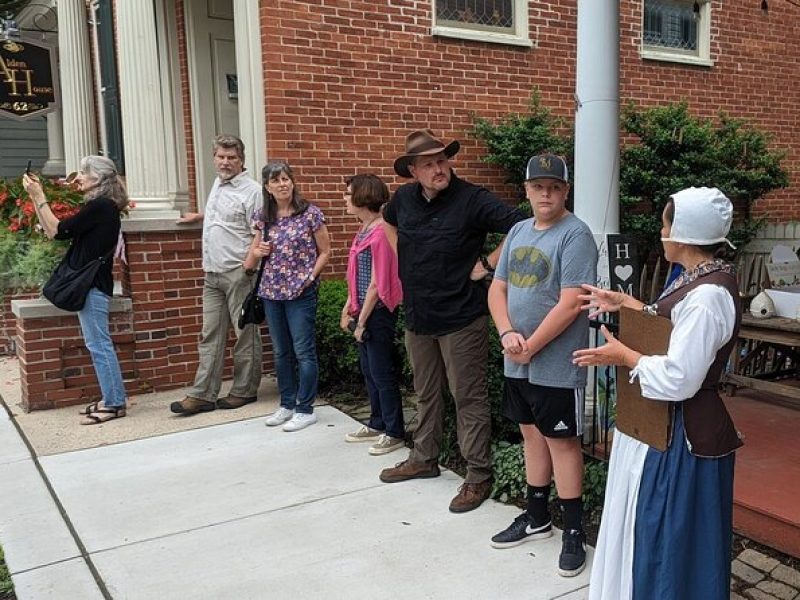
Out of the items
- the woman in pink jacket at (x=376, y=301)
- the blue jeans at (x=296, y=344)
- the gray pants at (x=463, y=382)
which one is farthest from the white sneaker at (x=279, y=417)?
the gray pants at (x=463, y=382)

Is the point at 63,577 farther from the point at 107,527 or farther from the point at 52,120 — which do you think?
the point at 52,120

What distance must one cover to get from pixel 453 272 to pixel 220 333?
8.28 ft

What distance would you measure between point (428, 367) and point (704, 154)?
586cm

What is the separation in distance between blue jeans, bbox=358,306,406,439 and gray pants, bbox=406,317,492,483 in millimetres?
547

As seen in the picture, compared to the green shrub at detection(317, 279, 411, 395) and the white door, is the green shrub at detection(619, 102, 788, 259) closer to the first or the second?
the green shrub at detection(317, 279, 411, 395)

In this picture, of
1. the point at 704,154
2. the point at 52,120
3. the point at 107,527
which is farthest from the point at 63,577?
the point at 52,120

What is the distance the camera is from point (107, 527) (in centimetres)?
363

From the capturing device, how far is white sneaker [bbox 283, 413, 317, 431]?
16.4ft

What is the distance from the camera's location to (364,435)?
15.8ft

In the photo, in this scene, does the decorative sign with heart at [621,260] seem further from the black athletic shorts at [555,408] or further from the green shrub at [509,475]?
the green shrub at [509,475]

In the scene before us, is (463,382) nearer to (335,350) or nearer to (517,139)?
(335,350)

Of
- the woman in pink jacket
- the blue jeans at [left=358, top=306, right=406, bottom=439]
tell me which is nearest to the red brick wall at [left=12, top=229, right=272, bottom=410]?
the woman in pink jacket

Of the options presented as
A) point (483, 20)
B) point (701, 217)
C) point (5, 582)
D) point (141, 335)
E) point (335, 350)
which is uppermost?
point (483, 20)

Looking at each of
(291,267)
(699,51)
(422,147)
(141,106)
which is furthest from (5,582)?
(699,51)
